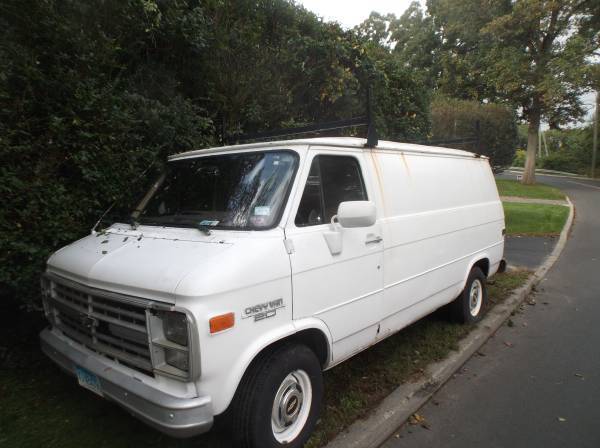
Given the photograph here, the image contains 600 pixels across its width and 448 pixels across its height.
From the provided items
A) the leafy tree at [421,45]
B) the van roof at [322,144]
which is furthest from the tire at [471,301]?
the leafy tree at [421,45]

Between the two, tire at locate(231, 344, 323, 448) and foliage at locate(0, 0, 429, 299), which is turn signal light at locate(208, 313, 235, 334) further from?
foliage at locate(0, 0, 429, 299)

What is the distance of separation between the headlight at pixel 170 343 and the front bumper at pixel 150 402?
0.43 feet

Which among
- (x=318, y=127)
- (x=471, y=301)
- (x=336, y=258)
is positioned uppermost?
(x=318, y=127)

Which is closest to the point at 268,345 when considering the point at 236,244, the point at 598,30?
the point at 236,244

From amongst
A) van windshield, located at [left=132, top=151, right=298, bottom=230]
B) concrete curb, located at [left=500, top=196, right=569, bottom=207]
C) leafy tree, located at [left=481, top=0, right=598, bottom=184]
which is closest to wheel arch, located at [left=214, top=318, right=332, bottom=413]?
van windshield, located at [left=132, top=151, right=298, bottom=230]

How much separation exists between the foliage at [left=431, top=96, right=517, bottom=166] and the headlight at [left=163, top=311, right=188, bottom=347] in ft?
65.3

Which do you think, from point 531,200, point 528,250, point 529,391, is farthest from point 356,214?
point 531,200

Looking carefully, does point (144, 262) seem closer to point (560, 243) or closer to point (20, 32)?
point (20, 32)

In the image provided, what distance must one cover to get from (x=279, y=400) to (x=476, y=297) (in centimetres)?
350

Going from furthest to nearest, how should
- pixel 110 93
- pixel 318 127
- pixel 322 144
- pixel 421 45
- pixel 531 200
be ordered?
pixel 421 45 < pixel 531 200 < pixel 110 93 < pixel 318 127 < pixel 322 144

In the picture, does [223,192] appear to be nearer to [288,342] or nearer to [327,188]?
[327,188]

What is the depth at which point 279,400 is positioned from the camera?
265cm

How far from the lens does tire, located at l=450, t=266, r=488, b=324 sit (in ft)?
16.0

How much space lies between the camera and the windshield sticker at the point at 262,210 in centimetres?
277
